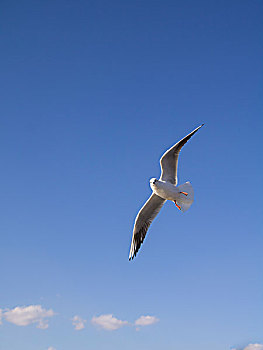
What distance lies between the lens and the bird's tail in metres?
13.1

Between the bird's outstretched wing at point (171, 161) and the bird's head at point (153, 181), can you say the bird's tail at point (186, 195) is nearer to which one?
the bird's outstretched wing at point (171, 161)

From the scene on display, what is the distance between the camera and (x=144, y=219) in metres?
14.6

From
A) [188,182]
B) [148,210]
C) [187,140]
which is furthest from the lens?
[148,210]

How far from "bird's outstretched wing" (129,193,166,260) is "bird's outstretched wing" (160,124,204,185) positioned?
109 centimetres

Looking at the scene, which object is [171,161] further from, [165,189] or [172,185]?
[165,189]

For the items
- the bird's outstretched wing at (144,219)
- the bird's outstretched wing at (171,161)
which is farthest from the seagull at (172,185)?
the bird's outstretched wing at (144,219)

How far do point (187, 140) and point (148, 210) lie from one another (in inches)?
141

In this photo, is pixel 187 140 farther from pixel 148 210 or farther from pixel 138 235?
pixel 138 235

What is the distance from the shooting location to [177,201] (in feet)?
43.7

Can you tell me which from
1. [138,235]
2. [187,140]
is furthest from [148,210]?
[187,140]

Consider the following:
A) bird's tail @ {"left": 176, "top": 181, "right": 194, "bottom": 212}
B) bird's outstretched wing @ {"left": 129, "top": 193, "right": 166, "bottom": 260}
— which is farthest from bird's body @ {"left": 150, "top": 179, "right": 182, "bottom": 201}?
bird's outstretched wing @ {"left": 129, "top": 193, "right": 166, "bottom": 260}

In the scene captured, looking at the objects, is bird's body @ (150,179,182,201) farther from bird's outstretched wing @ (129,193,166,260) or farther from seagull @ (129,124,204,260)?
bird's outstretched wing @ (129,193,166,260)

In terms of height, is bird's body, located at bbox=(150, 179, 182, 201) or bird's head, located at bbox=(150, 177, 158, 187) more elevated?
bird's head, located at bbox=(150, 177, 158, 187)

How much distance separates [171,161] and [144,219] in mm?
2954
